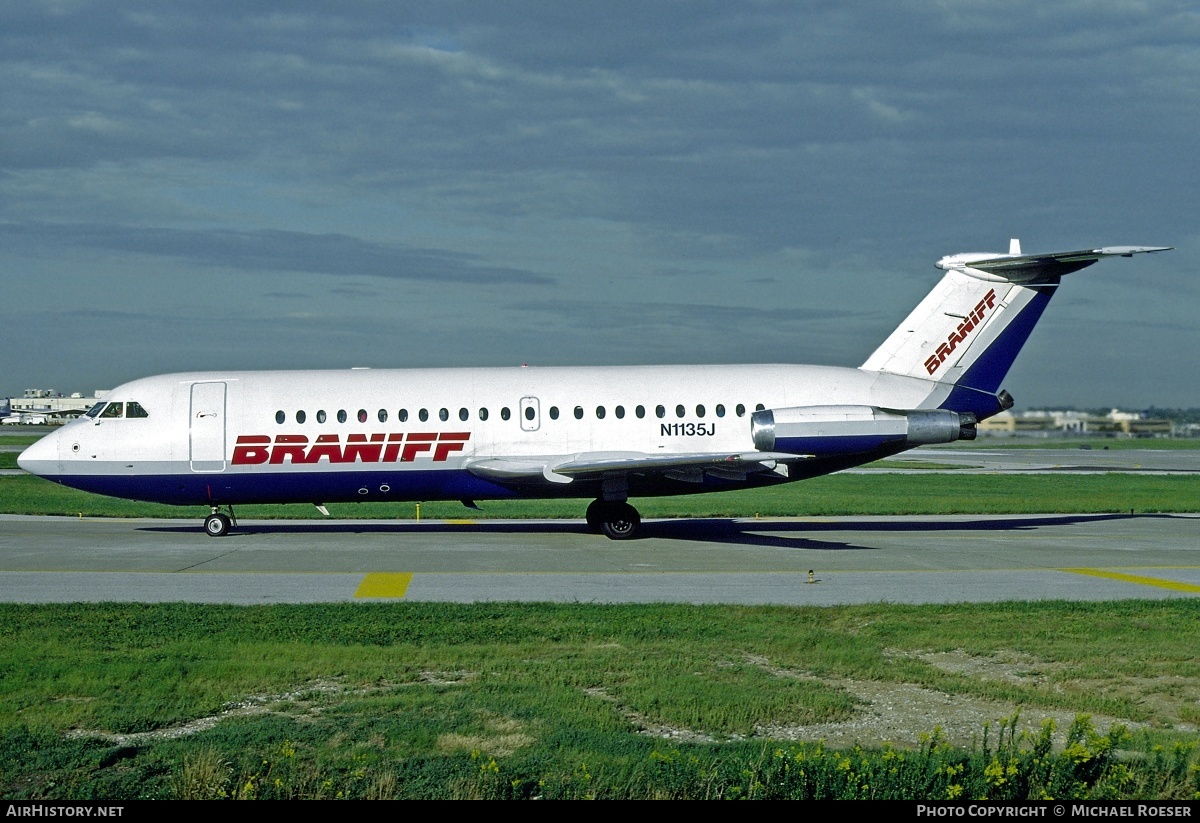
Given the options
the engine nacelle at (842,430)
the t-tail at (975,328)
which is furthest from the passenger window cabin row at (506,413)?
the t-tail at (975,328)

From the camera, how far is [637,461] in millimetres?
22812

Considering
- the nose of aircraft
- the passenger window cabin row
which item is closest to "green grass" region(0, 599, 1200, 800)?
the passenger window cabin row

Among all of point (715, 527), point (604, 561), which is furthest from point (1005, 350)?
point (604, 561)

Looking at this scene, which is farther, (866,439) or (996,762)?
(866,439)

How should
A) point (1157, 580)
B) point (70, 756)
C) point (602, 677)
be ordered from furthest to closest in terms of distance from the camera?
1. point (1157, 580)
2. point (602, 677)
3. point (70, 756)

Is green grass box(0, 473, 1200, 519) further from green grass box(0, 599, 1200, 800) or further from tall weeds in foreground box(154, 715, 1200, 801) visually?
tall weeds in foreground box(154, 715, 1200, 801)

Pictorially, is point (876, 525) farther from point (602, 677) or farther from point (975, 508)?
point (602, 677)

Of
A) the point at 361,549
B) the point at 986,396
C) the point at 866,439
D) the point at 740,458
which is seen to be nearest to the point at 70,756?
the point at 361,549

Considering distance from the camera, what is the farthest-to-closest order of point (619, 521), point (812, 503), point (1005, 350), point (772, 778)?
point (812, 503) < point (1005, 350) < point (619, 521) < point (772, 778)

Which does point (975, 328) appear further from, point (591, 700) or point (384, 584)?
point (591, 700)

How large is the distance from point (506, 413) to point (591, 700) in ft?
48.6

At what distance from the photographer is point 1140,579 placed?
18.2 meters

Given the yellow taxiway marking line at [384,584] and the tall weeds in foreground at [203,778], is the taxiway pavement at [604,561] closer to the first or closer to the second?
the yellow taxiway marking line at [384,584]

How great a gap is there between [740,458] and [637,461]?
212 cm
